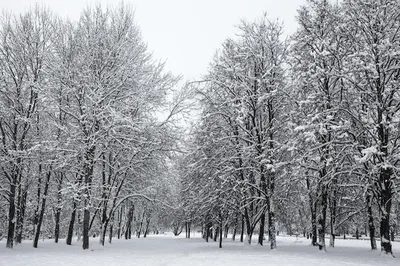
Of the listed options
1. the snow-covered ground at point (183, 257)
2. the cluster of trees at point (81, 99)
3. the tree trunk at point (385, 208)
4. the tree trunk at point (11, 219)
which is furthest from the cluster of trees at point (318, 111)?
the tree trunk at point (11, 219)

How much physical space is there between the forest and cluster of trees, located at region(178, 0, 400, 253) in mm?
95

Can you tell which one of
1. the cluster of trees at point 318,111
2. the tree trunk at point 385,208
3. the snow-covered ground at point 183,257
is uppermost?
the cluster of trees at point 318,111

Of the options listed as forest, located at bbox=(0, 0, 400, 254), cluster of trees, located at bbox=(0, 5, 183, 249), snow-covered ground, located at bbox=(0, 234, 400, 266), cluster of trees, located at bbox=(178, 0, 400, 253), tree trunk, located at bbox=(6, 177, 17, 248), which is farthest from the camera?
tree trunk, located at bbox=(6, 177, 17, 248)

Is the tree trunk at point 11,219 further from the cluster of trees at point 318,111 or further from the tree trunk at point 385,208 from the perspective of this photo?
the tree trunk at point 385,208

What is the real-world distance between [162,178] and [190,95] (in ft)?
22.3

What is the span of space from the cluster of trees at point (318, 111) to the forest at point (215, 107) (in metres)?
0.09

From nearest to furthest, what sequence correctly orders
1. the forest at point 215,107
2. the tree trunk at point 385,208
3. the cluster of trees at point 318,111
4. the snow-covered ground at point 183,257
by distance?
the snow-covered ground at point 183,257
the tree trunk at point 385,208
the cluster of trees at point 318,111
the forest at point 215,107

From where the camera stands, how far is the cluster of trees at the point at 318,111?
582 inches

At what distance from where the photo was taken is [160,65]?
68.0 feet

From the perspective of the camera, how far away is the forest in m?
15.3

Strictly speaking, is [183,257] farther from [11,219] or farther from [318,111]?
[11,219]

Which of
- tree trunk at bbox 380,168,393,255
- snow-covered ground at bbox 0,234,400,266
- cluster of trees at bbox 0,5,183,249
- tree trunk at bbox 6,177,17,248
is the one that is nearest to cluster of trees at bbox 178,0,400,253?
tree trunk at bbox 380,168,393,255

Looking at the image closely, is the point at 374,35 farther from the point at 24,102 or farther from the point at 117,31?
the point at 24,102

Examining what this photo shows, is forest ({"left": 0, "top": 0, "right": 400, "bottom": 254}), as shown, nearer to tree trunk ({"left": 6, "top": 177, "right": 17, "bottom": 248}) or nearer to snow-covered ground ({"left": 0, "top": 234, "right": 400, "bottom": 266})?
tree trunk ({"left": 6, "top": 177, "right": 17, "bottom": 248})
